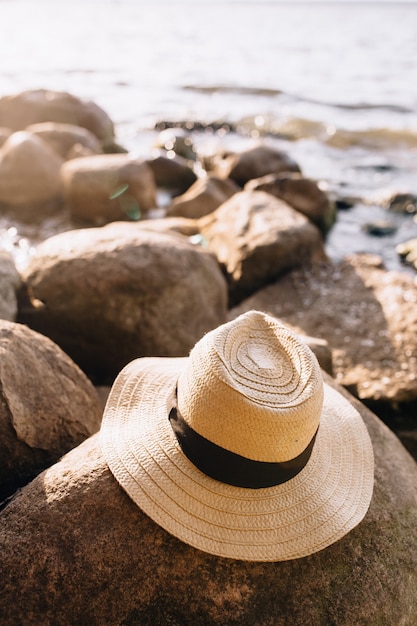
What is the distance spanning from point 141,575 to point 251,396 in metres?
0.60

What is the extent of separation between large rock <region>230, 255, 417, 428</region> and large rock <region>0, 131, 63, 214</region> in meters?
3.22

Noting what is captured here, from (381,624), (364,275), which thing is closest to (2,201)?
(364,275)

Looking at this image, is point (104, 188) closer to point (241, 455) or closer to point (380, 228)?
point (380, 228)

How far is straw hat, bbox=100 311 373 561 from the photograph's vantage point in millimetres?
1615

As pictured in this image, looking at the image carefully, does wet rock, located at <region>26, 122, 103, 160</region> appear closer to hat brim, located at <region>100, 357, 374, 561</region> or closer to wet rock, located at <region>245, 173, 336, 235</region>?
wet rock, located at <region>245, 173, 336, 235</region>

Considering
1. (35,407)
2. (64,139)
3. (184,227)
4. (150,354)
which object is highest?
(35,407)

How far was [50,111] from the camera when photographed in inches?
422

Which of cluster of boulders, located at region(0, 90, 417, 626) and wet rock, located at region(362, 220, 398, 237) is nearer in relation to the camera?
cluster of boulders, located at region(0, 90, 417, 626)

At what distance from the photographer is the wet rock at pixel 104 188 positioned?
21.3ft

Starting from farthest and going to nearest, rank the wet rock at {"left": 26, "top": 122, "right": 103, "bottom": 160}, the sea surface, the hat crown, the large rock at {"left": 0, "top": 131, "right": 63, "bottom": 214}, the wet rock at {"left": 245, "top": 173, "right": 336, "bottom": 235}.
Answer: the sea surface → the wet rock at {"left": 26, "top": 122, "right": 103, "bottom": 160} → the wet rock at {"left": 245, "top": 173, "right": 336, "bottom": 235} → the large rock at {"left": 0, "top": 131, "right": 63, "bottom": 214} → the hat crown

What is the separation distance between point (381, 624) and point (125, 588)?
0.77m

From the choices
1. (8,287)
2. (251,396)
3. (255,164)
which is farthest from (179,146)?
(251,396)

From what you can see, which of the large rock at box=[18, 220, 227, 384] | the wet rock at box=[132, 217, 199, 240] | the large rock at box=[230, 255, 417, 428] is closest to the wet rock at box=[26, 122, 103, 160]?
the wet rock at box=[132, 217, 199, 240]

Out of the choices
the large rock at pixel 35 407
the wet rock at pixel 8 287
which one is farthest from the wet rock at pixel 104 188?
the large rock at pixel 35 407
